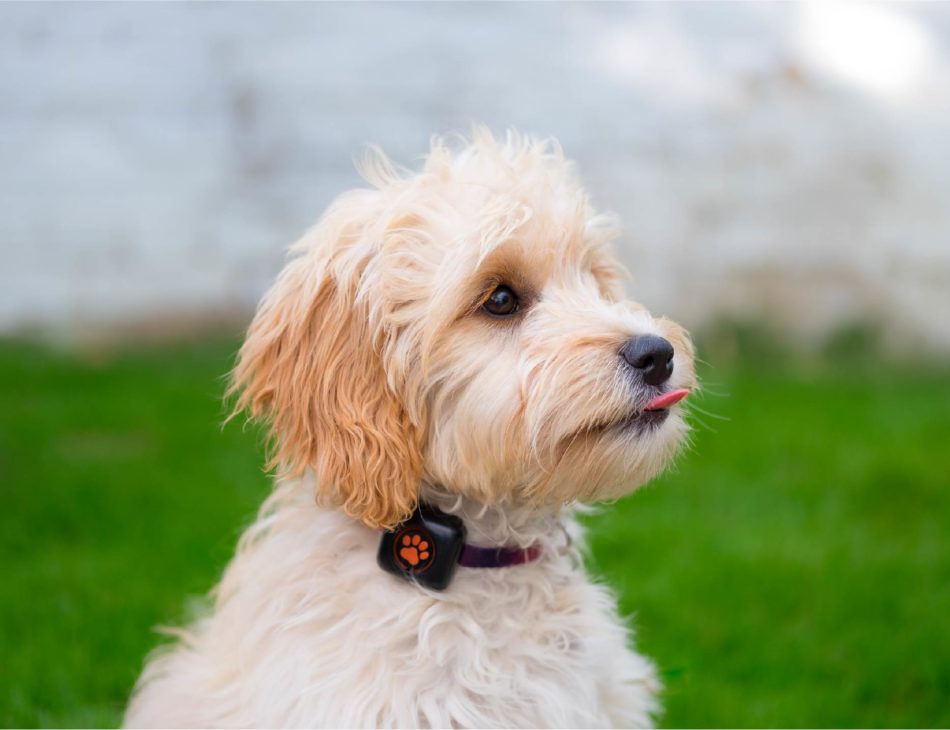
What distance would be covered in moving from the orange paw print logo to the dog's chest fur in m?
0.05

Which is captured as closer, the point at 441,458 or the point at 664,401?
the point at 664,401

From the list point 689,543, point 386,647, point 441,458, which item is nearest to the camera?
point 386,647

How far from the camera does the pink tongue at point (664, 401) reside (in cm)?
246

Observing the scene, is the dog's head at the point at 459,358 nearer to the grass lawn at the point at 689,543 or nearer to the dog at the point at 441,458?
the dog at the point at 441,458

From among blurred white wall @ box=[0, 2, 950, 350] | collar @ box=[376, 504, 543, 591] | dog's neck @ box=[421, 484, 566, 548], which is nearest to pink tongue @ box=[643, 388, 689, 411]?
dog's neck @ box=[421, 484, 566, 548]

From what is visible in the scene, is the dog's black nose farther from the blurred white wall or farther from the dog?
the blurred white wall

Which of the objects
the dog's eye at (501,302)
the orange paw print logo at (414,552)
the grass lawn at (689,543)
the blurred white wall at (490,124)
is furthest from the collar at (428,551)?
the blurred white wall at (490,124)

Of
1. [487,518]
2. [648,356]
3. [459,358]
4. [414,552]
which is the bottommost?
[414,552]

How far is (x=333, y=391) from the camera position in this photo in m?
2.59

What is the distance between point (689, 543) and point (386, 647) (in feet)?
8.62

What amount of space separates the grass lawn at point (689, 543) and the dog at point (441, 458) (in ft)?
2.57

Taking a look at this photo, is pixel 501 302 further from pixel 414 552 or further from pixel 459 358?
pixel 414 552

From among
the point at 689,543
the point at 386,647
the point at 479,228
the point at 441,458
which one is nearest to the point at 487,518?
the point at 441,458

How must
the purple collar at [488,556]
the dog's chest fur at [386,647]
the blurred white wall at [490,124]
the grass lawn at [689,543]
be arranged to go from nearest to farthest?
the dog's chest fur at [386,647]
the purple collar at [488,556]
the grass lawn at [689,543]
the blurred white wall at [490,124]
